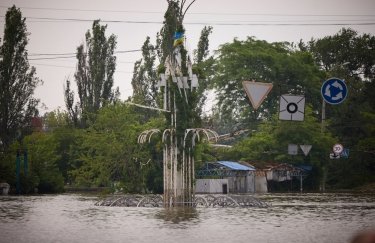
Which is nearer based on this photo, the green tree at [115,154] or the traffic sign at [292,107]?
the traffic sign at [292,107]

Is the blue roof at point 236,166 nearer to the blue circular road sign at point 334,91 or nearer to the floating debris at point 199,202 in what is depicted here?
the floating debris at point 199,202

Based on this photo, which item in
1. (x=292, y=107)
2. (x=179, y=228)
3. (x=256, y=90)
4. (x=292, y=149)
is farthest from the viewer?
(x=292, y=149)

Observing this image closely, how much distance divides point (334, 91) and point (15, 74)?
141ft

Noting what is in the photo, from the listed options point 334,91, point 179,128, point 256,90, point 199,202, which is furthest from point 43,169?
point 334,91

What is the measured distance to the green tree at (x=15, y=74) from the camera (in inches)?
2185

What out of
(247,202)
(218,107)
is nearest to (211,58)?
(218,107)

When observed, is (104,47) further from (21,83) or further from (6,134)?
(6,134)

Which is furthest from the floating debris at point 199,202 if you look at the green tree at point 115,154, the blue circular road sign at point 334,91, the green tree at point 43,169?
the green tree at point 43,169

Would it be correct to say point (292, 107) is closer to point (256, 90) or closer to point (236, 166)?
point (256, 90)

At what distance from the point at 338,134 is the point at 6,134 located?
136ft

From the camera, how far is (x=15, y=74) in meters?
56.9

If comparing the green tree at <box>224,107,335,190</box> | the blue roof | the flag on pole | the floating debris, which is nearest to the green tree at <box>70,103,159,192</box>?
the blue roof

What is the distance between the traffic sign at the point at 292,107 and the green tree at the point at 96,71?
4542cm

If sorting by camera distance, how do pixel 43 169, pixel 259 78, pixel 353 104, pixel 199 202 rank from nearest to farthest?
pixel 199 202 < pixel 43 169 < pixel 259 78 < pixel 353 104
